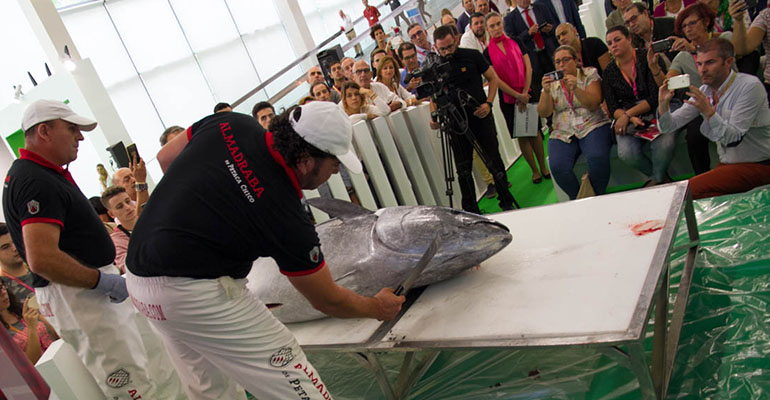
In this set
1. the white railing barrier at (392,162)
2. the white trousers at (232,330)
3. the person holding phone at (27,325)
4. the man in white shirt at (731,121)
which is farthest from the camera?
the white railing barrier at (392,162)

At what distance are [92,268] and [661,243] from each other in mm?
2427

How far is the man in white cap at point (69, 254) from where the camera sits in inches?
86.3

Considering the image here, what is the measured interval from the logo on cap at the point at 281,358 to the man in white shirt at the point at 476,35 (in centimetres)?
449

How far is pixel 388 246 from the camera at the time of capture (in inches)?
95.3

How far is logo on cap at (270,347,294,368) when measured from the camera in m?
1.88

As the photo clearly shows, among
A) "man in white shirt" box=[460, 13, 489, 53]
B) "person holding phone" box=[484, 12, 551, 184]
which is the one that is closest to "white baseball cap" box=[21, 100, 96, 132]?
"person holding phone" box=[484, 12, 551, 184]

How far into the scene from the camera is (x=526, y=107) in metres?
4.76

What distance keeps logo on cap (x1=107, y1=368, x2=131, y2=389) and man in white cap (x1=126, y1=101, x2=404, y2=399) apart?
0.69 metres

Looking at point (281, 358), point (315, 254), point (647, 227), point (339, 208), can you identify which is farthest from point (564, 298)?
point (339, 208)

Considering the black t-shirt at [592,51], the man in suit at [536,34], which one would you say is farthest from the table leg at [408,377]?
the man in suit at [536,34]

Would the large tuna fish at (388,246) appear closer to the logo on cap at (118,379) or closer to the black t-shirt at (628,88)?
the logo on cap at (118,379)

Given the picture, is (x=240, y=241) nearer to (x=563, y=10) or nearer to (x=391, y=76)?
(x=391, y=76)

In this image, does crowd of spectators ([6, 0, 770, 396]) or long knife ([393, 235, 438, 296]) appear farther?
crowd of spectators ([6, 0, 770, 396])

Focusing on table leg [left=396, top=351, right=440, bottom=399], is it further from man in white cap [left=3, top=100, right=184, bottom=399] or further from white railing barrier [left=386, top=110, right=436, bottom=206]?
white railing barrier [left=386, top=110, right=436, bottom=206]
